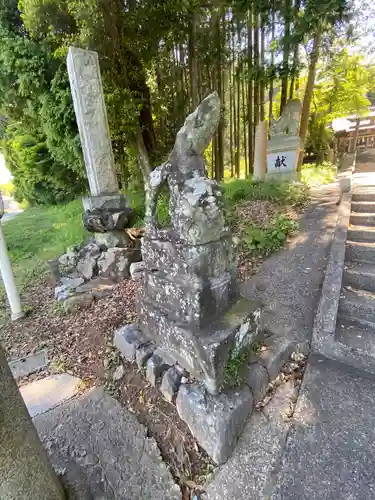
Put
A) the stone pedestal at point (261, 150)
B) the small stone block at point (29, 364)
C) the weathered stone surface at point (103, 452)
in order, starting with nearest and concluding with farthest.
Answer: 1. the weathered stone surface at point (103, 452)
2. the small stone block at point (29, 364)
3. the stone pedestal at point (261, 150)

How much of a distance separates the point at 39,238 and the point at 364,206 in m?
7.09

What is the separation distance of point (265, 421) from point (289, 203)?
4.26m

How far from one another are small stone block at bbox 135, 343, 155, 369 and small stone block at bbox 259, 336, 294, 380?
0.77 meters

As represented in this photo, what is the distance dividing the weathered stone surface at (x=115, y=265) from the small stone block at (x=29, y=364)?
1.40 meters

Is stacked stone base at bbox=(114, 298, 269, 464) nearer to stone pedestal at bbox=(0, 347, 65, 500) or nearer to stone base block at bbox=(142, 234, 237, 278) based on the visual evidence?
stone base block at bbox=(142, 234, 237, 278)

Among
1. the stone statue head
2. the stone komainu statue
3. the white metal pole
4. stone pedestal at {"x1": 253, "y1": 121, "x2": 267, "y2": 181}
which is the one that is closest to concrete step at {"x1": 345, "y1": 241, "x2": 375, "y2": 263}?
the stone statue head

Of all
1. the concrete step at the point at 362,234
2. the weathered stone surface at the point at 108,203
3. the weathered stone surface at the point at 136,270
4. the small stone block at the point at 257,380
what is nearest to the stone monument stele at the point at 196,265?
the small stone block at the point at 257,380

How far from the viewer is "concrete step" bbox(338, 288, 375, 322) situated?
2.20 m

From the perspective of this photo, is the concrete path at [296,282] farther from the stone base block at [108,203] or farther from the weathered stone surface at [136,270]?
the stone base block at [108,203]

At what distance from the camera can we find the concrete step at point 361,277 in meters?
2.52

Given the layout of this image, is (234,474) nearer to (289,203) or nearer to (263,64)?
(289,203)

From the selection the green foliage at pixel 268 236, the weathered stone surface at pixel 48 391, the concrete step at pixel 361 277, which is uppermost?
the green foliage at pixel 268 236

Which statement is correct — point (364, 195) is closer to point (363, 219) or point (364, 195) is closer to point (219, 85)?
point (363, 219)

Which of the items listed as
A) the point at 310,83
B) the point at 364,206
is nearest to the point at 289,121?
the point at 310,83
